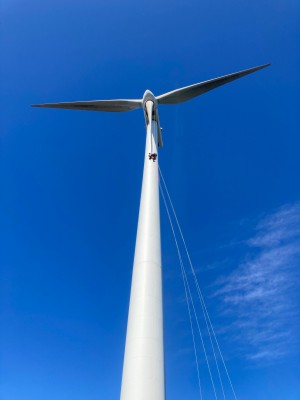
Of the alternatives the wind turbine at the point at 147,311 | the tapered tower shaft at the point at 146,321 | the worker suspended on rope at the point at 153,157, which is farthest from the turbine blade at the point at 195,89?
the tapered tower shaft at the point at 146,321

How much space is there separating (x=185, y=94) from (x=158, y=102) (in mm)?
2673

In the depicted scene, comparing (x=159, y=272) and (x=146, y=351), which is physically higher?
(x=159, y=272)

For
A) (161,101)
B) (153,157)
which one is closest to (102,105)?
(161,101)

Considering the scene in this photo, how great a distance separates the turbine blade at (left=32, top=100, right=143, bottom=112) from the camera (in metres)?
23.3

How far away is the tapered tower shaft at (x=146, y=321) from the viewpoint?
847 cm

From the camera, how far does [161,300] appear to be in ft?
35.3

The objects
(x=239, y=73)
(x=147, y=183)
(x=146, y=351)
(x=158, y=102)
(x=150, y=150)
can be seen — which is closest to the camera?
(x=146, y=351)

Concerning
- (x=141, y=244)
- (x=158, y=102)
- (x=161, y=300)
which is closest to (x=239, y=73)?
(x=158, y=102)

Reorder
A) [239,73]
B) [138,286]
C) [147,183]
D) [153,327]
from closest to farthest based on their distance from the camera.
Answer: [153,327], [138,286], [147,183], [239,73]

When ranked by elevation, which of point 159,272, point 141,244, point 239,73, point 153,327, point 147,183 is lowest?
point 153,327

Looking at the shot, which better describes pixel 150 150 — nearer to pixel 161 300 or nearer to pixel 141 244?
pixel 141 244

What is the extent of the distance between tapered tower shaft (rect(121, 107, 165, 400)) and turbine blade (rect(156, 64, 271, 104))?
1261 centimetres

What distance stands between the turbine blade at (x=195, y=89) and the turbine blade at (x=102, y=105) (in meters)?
2.25

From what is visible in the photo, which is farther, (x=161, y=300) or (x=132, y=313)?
(x=161, y=300)
